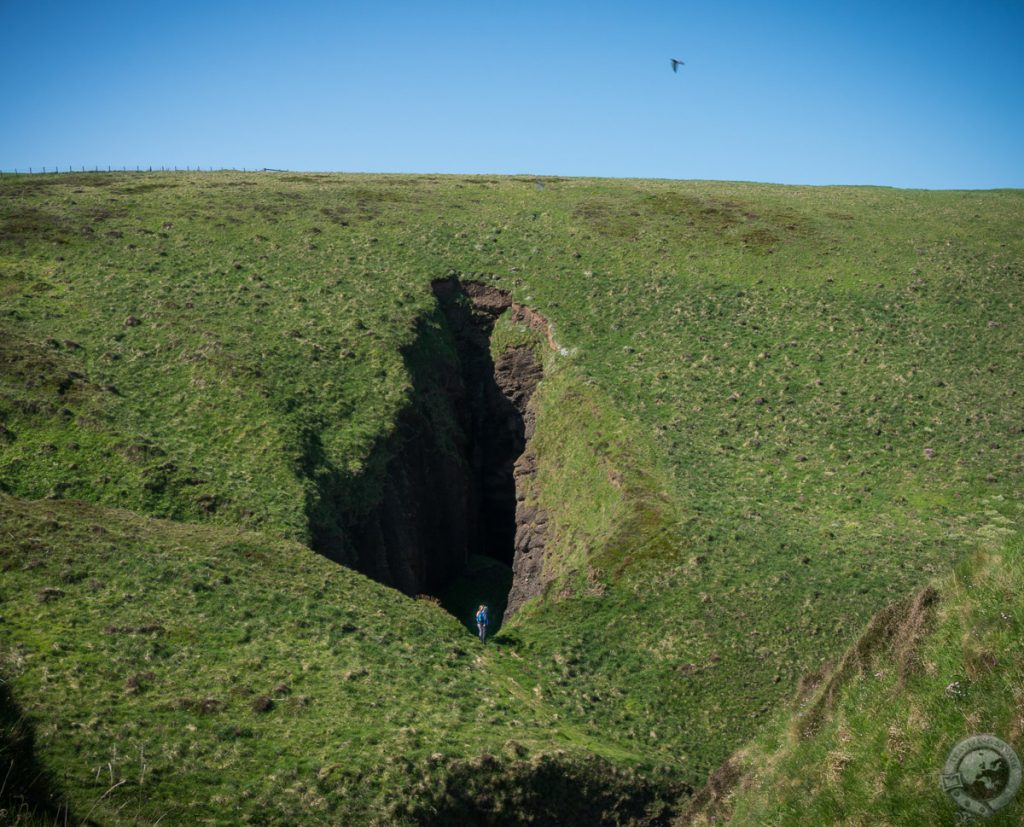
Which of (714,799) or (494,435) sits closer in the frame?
(714,799)

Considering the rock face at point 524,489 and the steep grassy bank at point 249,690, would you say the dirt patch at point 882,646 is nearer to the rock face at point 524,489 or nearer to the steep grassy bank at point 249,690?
the steep grassy bank at point 249,690

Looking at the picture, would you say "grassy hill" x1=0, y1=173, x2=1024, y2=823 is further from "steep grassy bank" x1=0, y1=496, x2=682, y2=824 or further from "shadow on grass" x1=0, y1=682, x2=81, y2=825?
"shadow on grass" x1=0, y1=682, x2=81, y2=825

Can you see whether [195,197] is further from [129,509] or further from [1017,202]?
[1017,202]

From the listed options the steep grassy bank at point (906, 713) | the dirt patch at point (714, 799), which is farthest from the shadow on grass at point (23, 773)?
the dirt patch at point (714, 799)

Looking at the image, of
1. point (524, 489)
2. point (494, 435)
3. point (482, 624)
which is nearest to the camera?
point (482, 624)

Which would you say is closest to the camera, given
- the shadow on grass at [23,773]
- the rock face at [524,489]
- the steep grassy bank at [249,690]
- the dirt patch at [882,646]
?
the shadow on grass at [23,773]

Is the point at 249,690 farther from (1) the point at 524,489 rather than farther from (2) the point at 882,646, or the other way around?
(1) the point at 524,489

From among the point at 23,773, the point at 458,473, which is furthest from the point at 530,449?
the point at 23,773
